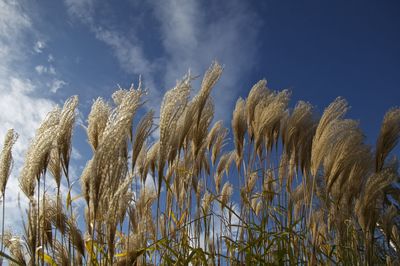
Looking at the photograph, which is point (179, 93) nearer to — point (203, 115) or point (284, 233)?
point (203, 115)

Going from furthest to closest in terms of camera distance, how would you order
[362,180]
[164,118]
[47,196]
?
[362,180] → [47,196] → [164,118]

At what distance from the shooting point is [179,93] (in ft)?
8.67

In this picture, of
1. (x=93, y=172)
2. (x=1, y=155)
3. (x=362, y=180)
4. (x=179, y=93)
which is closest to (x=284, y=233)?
(x=362, y=180)

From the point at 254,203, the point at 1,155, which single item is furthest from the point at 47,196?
the point at 254,203

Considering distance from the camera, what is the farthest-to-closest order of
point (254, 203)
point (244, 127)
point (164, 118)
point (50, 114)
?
point (254, 203), point (244, 127), point (50, 114), point (164, 118)

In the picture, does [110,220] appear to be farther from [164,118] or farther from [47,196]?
[47,196]

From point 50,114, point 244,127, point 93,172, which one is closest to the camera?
point 93,172

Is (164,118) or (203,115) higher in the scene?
(203,115)

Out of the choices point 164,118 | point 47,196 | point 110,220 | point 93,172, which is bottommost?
point 110,220

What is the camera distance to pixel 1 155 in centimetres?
270

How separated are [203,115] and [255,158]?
1043mm

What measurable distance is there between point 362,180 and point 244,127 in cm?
114

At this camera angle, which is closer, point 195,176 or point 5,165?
point 5,165

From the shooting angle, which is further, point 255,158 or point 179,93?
point 255,158
